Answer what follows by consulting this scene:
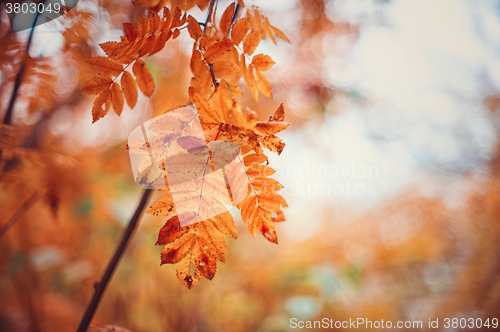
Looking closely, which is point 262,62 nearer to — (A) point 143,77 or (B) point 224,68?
(B) point 224,68

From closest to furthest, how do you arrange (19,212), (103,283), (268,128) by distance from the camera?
(268,128), (103,283), (19,212)

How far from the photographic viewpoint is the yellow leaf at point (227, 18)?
1.56 feet

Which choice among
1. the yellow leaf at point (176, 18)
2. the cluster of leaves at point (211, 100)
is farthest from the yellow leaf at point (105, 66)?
the yellow leaf at point (176, 18)

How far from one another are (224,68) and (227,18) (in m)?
0.14

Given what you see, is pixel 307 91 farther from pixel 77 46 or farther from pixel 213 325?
pixel 213 325

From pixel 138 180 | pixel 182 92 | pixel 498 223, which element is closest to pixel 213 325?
pixel 182 92

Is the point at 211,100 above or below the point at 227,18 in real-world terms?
below

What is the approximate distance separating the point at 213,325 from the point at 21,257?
67.8 inches

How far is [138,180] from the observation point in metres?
0.39

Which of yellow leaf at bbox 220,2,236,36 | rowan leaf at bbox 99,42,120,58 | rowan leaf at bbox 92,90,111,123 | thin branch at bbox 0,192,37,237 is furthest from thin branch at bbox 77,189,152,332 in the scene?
thin branch at bbox 0,192,37,237

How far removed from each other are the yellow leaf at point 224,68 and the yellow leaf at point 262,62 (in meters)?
0.06

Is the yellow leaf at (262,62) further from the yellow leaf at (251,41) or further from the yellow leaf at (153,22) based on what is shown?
the yellow leaf at (153,22)

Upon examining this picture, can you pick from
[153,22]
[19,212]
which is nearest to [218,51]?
[153,22]

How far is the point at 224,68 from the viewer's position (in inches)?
17.2
